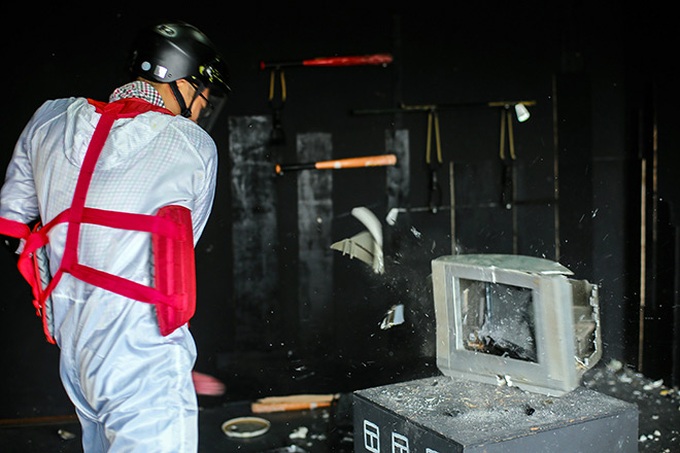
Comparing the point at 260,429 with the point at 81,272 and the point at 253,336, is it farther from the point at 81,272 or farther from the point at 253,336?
the point at 81,272

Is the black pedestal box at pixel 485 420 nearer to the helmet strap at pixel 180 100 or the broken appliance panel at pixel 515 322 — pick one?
the broken appliance panel at pixel 515 322

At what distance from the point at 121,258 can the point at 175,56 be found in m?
0.65

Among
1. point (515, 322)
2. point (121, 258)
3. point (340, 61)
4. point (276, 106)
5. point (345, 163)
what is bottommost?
point (515, 322)

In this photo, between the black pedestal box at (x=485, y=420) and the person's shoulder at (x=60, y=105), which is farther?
the person's shoulder at (x=60, y=105)

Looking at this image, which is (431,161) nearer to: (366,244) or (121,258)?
(366,244)

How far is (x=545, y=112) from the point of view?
385 cm

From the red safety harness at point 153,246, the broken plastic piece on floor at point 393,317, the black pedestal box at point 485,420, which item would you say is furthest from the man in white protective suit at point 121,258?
the broken plastic piece on floor at point 393,317

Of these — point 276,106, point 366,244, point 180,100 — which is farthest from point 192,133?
point 366,244

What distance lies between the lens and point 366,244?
151 inches

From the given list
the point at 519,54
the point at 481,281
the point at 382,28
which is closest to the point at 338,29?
the point at 382,28

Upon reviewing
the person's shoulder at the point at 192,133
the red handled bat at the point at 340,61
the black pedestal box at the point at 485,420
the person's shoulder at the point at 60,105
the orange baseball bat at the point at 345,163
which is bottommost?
the black pedestal box at the point at 485,420

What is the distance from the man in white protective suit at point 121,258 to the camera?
6.06ft

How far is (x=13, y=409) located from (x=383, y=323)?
178cm

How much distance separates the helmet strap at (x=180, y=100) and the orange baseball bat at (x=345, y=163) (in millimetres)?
1353
